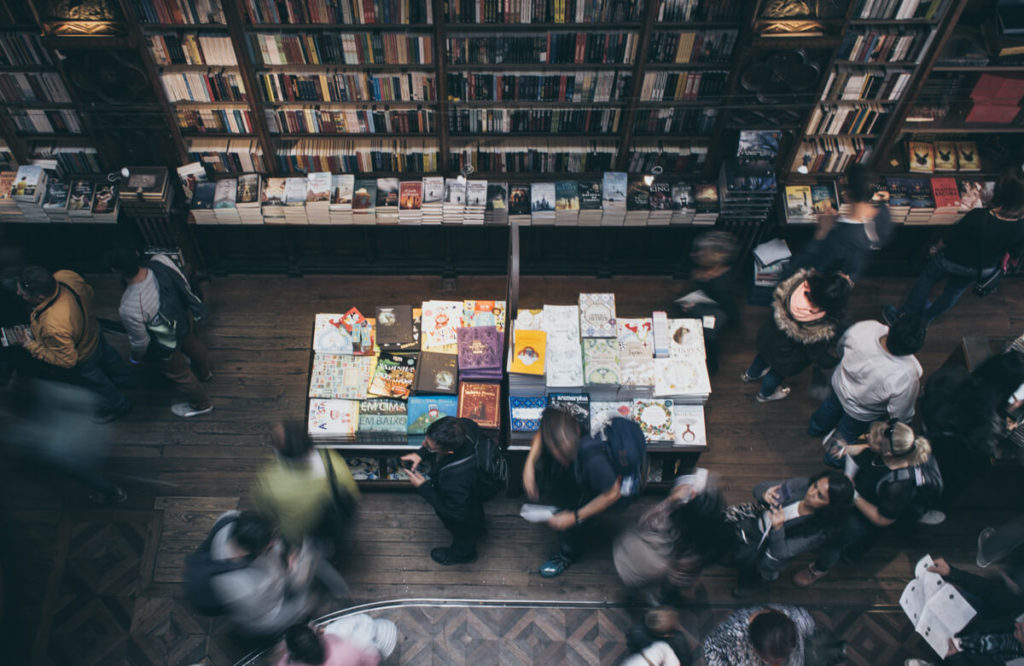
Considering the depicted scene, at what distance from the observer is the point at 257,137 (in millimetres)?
6195

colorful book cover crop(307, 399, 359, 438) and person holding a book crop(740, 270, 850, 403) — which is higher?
person holding a book crop(740, 270, 850, 403)

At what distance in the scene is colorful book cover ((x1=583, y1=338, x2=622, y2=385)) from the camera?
514 cm

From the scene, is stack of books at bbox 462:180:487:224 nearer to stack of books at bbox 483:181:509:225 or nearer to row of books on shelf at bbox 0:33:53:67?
stack of books at bbox 483:181:509:225

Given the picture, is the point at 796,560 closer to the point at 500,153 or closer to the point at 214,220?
the point at 500,153

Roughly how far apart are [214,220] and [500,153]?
8.57ft

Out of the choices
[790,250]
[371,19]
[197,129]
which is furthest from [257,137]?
[790,250]

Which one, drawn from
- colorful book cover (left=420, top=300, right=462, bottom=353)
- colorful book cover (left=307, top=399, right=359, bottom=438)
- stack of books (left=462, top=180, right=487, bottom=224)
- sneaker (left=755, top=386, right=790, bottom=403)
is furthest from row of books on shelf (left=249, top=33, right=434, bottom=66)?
sneaker (left=755, top=386, right=790, bottom=403)

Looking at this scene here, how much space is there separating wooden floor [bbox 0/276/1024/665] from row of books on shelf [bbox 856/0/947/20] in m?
2.62

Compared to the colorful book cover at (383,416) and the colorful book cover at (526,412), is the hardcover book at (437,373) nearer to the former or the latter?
the colorful book cover at (383,416)

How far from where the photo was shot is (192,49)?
5.55m

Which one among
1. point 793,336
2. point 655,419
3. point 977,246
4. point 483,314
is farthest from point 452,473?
point 977,246

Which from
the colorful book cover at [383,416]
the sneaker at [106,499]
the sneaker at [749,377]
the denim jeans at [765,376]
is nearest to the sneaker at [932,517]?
the denim jeans at [765,376]

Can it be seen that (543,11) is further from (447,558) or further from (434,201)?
(447,558)

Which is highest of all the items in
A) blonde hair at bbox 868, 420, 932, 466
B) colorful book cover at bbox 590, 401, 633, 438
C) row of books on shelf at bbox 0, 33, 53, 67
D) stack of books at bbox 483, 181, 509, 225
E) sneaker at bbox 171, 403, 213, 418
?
row of books on shelf at bbox 0, 33, 53, 67
